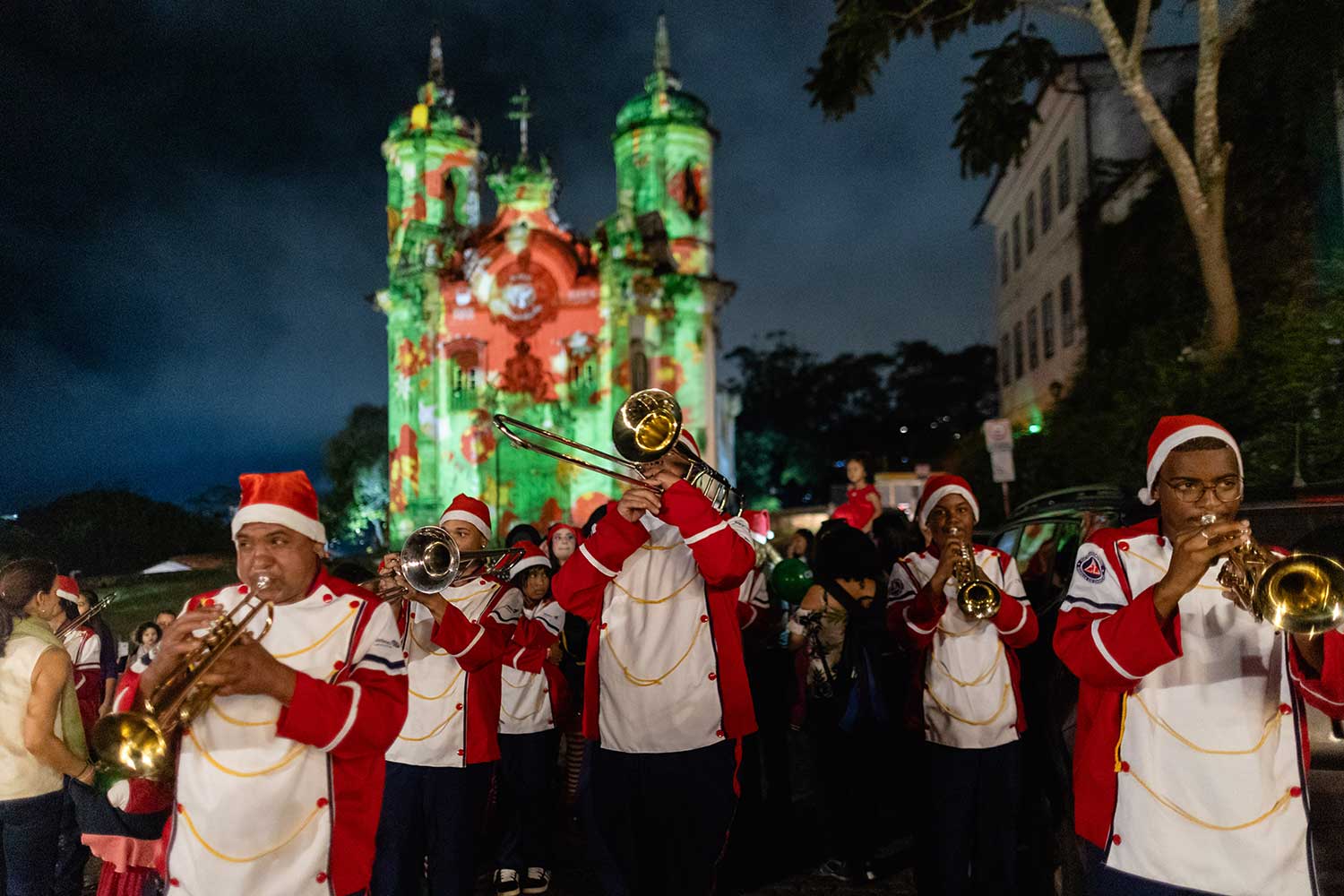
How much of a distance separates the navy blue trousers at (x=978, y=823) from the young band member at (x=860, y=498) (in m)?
4.51

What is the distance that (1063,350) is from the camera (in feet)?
86.0

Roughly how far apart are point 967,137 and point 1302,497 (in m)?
10.00

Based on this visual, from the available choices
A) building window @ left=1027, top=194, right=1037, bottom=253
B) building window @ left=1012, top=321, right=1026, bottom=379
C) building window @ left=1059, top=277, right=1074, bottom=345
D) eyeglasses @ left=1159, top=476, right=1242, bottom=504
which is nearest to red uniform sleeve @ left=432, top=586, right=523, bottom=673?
eyeglasses @ left=1159, top=476, right=1242, bottom=504

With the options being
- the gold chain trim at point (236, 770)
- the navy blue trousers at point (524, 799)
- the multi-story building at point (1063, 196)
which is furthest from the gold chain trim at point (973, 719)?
the multi-story building at point (1063, 196)

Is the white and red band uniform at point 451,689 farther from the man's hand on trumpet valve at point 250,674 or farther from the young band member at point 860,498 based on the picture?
the young band member at point 860,498

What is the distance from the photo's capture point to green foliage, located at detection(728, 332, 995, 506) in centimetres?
6331

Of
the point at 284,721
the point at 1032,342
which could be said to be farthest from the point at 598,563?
the point at 1032,342

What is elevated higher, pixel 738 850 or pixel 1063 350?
pixel 1063 350

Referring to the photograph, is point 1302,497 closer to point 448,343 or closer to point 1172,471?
point 1172,471

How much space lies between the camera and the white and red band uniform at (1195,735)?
2.63m

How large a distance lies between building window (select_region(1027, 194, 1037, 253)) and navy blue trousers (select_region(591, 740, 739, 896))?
29049 mm

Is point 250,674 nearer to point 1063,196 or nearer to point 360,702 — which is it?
point 360,702

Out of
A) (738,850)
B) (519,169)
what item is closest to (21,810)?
(738,850)

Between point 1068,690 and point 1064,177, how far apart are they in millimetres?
25094
